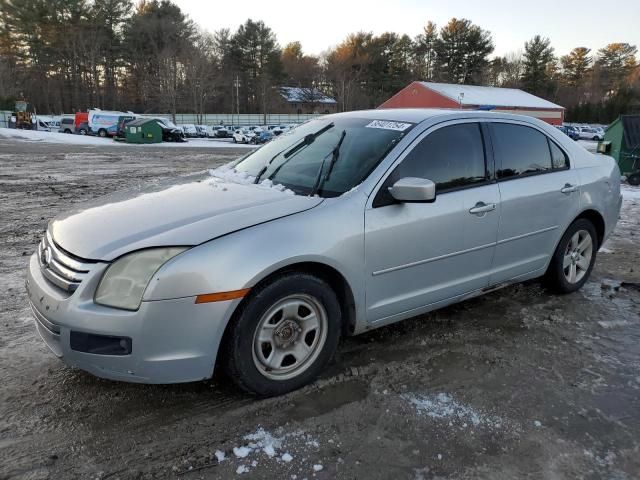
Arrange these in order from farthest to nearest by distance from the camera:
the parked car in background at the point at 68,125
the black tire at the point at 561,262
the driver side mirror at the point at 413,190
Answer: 1. the parked car in background at the point at 68,125
2. the black tire at the point at 561,262
3. the driver side mirror at the point at 413,190

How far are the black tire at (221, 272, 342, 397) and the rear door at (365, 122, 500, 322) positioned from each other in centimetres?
32

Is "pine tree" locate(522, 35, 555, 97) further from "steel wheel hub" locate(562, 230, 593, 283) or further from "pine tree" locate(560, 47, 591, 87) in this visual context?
"steel wheel hub" locate(562, 230, 593, 283)

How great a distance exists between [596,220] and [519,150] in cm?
137

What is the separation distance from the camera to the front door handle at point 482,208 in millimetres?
3662

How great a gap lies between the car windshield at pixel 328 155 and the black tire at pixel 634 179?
1282 centimetres

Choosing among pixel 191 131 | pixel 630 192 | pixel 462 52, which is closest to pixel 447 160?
pixel 630 192

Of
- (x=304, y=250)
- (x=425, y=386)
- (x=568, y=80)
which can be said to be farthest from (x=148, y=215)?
(x=568, y=80)

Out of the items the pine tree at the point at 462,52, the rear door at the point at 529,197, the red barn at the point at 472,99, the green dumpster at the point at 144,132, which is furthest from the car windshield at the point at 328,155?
the pine tree at the point at 462,52

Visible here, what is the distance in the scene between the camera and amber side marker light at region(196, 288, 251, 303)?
8.46 ft

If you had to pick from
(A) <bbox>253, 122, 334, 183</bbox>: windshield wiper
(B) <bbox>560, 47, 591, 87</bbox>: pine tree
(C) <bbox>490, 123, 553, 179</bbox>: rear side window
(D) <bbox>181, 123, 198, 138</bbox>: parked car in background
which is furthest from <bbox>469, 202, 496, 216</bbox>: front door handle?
(B) <bbox>560, 47, 591, 87</bbox>: pine tree

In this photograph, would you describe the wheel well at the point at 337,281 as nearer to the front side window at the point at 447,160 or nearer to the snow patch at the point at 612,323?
the front side window at the point at 447,160

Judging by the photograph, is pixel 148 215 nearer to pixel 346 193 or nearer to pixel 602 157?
pixel 346 193

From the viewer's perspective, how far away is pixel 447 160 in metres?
3.67

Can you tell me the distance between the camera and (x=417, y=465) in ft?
8.14
